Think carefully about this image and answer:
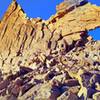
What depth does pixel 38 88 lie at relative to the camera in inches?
1375

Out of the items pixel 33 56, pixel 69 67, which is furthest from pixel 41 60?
pixel 69 67

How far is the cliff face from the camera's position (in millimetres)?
34031

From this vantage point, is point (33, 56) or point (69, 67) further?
point (33, 56)

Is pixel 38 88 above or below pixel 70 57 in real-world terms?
below

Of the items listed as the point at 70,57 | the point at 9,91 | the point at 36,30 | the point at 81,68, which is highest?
the point at 36,30

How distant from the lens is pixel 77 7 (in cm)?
5000

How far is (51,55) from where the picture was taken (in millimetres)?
44812

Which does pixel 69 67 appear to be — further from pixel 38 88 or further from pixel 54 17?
pixel 54 17

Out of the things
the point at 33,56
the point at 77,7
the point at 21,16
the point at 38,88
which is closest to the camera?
the point at 38,88

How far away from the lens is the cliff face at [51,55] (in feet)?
112

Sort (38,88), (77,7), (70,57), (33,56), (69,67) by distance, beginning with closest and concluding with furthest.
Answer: (38,88)
(69,67)
(70,57)
(33,56)
(77,7)

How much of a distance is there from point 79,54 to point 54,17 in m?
9.52

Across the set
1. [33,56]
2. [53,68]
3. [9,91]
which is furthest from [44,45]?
[9,91]

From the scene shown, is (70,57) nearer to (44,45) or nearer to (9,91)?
(44,45)
